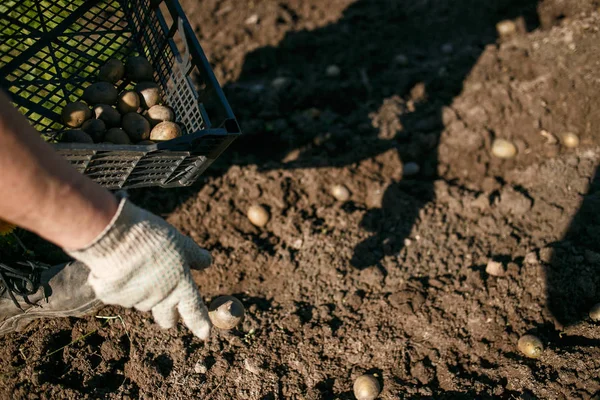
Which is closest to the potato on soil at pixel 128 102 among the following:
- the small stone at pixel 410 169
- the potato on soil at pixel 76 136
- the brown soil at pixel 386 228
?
the potato on soil at pixel 76 136

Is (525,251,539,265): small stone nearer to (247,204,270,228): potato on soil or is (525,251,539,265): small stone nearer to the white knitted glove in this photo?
(247,204,270,228): potato on soil

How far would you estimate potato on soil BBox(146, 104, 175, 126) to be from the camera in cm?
253

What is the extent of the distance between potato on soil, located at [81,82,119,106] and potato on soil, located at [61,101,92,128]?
137 mm

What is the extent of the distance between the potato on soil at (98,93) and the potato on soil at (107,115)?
0.19 feet

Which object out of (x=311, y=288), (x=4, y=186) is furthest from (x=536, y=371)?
(x=4, y=186)

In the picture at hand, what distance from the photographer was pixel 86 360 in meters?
2.53

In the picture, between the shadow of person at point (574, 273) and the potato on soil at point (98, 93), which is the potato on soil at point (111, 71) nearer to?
the potato on soil at point (98, 93)

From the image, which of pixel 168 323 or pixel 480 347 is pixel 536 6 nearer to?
pixel 480 347

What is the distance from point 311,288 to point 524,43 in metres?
2.88

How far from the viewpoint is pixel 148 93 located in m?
2.62

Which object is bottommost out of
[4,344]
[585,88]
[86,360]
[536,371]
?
[536,371]

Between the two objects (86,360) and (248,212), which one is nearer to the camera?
(86,360)

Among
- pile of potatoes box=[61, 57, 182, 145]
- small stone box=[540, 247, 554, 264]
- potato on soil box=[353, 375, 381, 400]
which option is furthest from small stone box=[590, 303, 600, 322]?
pile of potatoes box=[61, 57, 182, 145]

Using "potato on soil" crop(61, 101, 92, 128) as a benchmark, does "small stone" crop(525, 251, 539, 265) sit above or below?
below
